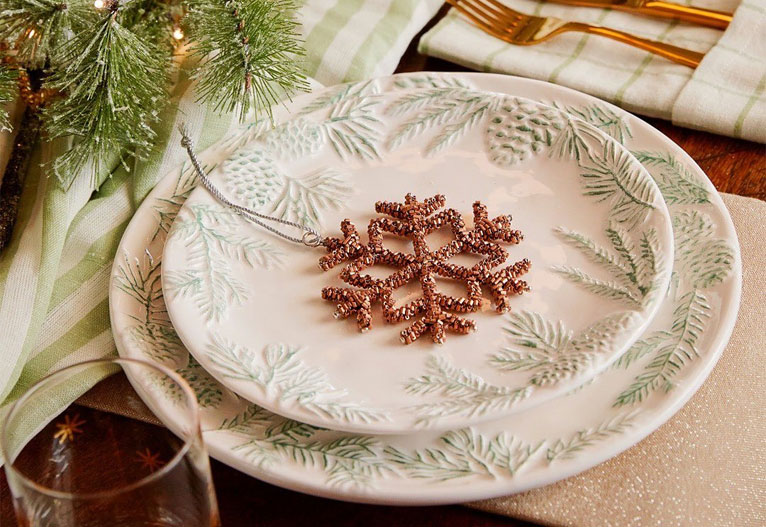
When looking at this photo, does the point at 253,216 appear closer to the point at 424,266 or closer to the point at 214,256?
the point at 214,256

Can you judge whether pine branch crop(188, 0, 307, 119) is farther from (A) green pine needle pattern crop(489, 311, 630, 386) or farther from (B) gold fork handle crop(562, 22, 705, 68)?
(B) gold fork handle crop(562, 22, 705, 68)

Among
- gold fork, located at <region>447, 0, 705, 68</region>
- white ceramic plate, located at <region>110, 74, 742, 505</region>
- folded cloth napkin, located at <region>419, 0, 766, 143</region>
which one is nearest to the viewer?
white ceramic plate, located at <region>110, 74, 742, 505</region>

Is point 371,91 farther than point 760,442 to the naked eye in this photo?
Yes

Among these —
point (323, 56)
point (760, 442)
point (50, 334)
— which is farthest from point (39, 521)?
point (323, 56)

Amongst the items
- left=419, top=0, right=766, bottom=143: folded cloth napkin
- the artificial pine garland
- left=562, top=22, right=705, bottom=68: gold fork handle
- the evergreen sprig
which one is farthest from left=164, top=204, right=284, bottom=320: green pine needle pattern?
left=562, top=22, right=705, bottom=68: gold fork handle

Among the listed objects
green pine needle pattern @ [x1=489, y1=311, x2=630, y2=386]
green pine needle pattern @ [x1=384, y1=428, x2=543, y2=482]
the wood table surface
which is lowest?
the wood table surface

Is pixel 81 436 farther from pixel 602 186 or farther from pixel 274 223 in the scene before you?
pixel 602 186

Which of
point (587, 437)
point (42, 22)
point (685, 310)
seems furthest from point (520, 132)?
point (42, 22)
